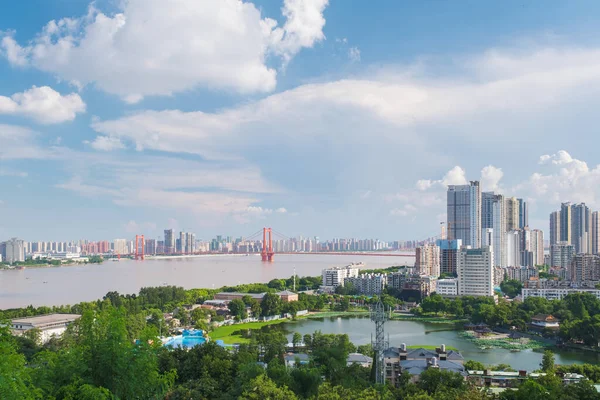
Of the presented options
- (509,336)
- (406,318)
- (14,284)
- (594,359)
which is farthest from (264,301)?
(14,284)

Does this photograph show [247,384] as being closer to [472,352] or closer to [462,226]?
[472,352]

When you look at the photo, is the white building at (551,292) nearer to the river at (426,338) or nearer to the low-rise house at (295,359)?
the river at (426,338)

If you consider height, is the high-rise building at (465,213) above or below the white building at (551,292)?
above

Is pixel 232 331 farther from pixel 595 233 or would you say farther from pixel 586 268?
pixel 595 233

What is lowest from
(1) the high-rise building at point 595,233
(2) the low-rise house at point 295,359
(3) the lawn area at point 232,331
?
(3) the lawn area at point 232,331

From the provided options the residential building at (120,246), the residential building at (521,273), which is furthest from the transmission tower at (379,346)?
the residential building at (120,246)
